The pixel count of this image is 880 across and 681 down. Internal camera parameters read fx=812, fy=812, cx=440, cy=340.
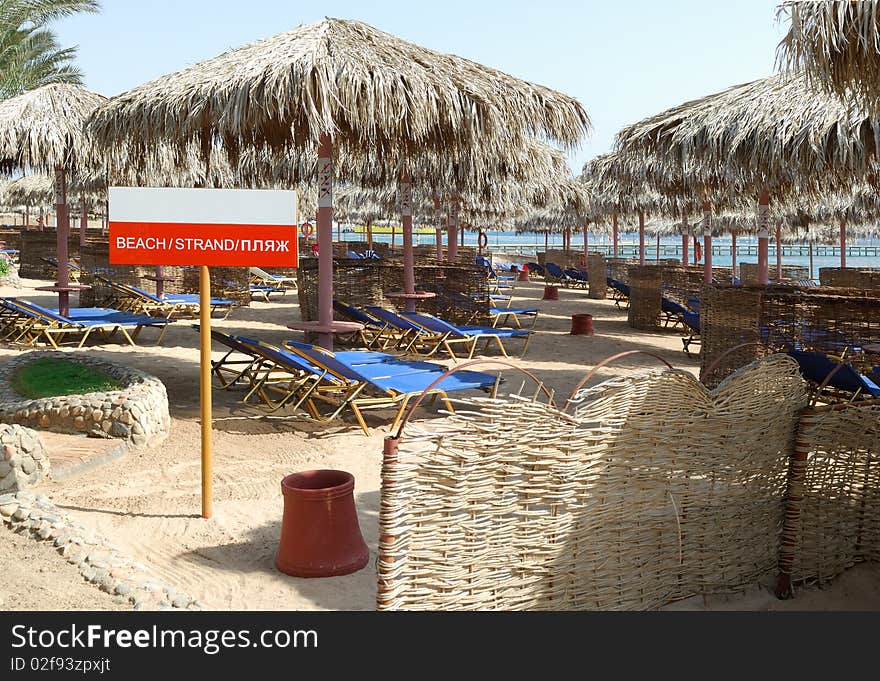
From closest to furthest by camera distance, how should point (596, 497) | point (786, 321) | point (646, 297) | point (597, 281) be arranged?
point (596, 497), point (786, 321), point (646, 297), point (597, 281)

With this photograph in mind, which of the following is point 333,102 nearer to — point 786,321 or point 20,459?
point 20,459

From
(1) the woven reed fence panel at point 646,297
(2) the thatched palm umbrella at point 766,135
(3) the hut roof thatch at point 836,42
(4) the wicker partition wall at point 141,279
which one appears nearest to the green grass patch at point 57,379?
(3) the hut roof thatch at point 836,42

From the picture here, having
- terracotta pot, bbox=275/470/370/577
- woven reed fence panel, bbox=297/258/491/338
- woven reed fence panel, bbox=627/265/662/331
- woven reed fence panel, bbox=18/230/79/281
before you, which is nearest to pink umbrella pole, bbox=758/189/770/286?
woven reed fence panel, bbox=627/265/662/331

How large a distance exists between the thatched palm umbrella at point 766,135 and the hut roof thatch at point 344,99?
1.02 metres

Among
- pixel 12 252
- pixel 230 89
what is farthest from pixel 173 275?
pixel 12 252

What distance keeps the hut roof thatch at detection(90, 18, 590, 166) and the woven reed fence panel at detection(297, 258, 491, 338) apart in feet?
9.26

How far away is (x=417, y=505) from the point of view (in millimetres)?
2512

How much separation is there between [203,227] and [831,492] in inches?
125

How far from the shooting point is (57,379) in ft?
21.1

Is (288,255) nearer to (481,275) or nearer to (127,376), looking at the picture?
(127,376)

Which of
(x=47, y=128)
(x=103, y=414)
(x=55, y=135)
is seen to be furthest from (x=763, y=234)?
(x=47, y=128)

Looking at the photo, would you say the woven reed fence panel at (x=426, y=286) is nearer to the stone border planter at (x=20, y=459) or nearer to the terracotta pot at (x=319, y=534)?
the stone border planter at (x=20, y=459)
